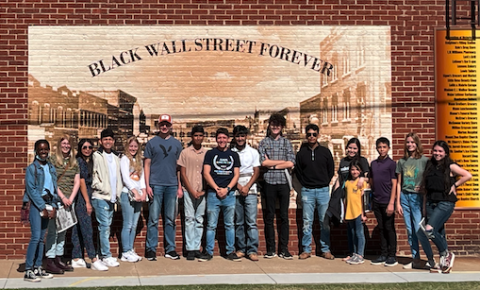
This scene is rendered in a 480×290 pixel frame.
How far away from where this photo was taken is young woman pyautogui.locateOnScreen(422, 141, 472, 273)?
877cm

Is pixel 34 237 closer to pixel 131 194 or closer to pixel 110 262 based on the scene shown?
pixel 110 262

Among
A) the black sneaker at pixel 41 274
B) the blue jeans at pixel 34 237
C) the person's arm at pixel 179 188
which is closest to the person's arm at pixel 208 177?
the person's arm at pixel 179 188

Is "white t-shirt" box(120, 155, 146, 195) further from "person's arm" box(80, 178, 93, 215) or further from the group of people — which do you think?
"person's arm" box(80, 178, 93, 215)

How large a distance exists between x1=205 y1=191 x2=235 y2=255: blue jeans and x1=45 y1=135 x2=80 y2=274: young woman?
6.66 feet

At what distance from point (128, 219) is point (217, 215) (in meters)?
1.36

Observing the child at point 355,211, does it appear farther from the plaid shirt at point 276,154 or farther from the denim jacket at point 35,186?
the denim jacket at point 35,186

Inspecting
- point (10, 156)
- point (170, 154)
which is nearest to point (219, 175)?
point (170, 154)

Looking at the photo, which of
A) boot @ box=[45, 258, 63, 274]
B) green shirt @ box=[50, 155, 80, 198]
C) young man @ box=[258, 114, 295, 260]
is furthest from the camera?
young man @ box=[258, 114, 295, 260]

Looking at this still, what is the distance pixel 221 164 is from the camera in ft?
31.8

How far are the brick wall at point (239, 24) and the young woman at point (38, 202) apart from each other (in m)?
1.71

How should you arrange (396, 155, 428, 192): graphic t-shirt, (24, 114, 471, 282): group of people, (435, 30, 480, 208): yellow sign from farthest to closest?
(435, 30, 480, 208): yellow sign
(396, 155, 428, 192): graphic t-shirt
(24, 114, 471, 282): group of people

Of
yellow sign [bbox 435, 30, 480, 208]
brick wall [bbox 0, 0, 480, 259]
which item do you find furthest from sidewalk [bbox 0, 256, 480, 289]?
yellow sign [bbox 435, 30, 480, 208]

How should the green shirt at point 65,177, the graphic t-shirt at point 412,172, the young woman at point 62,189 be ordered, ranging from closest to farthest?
1. the young woman at point 62,189
2. the green shirt at point 65,177
3. the graphic t-shirt at point 412,172

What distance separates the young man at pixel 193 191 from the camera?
32.2ft
